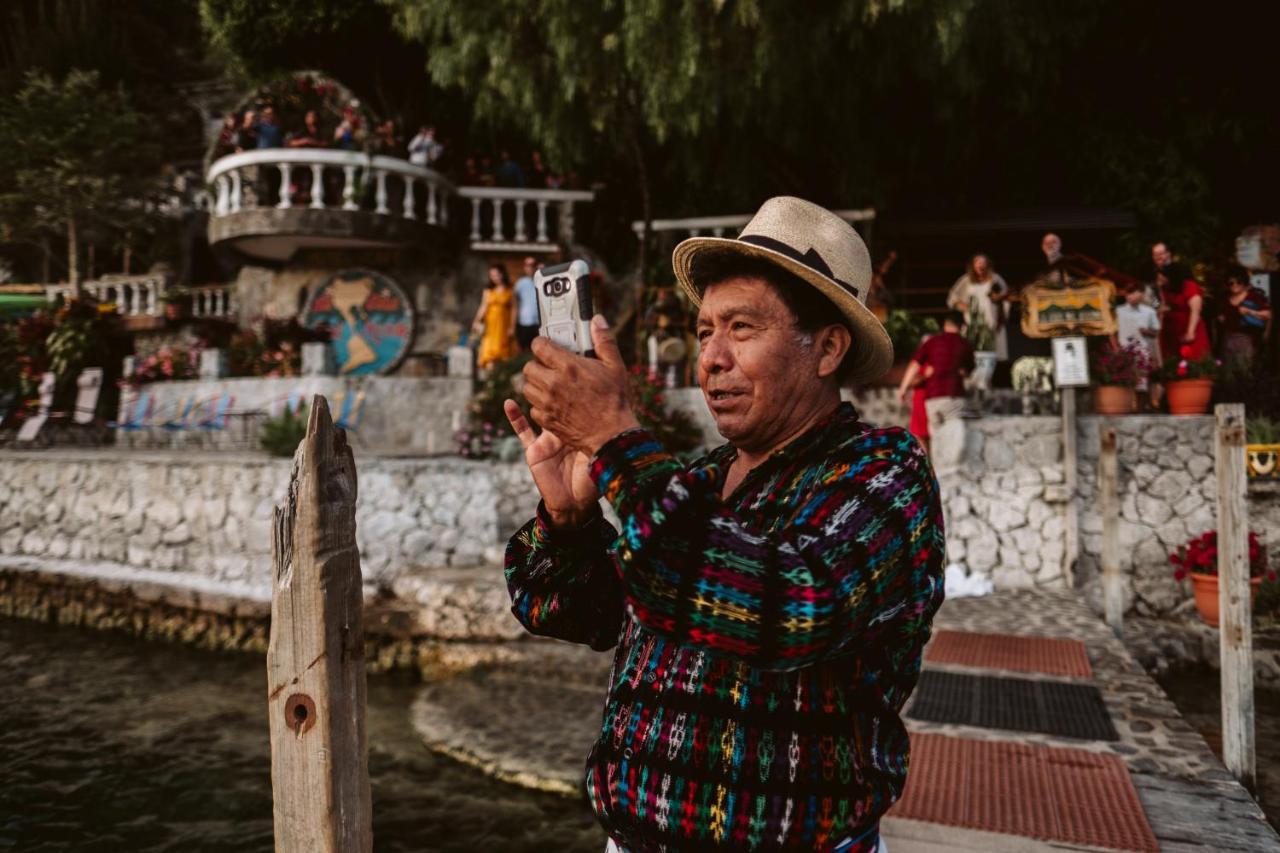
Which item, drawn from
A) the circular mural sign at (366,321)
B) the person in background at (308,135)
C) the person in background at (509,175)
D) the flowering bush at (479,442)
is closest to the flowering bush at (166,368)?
the circular mural sign at (366,321)

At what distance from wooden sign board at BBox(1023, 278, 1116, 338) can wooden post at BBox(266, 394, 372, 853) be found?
8.30 meters

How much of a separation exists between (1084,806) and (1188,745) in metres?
1.12

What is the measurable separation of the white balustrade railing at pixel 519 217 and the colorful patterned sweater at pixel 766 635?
14.4 meters

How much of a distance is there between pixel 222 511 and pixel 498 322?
4.61m

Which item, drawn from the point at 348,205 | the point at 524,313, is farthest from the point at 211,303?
the point at 524,313

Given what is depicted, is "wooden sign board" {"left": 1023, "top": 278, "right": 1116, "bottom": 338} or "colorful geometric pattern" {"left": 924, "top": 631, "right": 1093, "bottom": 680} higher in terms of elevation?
"wooden sign board" {"left": 1023, "top": 278, "right": 1116, "bottom": 338}

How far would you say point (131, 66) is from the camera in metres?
23.2

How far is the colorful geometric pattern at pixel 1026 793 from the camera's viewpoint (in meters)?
3.38

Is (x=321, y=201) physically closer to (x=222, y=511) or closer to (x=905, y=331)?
(x=222, y=511)

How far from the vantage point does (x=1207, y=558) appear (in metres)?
7.46

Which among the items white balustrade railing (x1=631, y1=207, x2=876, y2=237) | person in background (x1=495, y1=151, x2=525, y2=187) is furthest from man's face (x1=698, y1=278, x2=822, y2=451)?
person in background (x1=495, y1=151, x2=525, y2=187)

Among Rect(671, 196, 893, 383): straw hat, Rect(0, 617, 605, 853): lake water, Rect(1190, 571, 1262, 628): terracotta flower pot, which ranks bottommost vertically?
Rect(0, 617, 605, 853): lake water

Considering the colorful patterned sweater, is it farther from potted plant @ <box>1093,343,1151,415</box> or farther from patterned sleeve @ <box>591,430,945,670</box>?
potted plant @ <box>1093,343,1151,415</box>

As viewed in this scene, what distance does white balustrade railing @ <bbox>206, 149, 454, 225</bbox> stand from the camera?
1373cm
